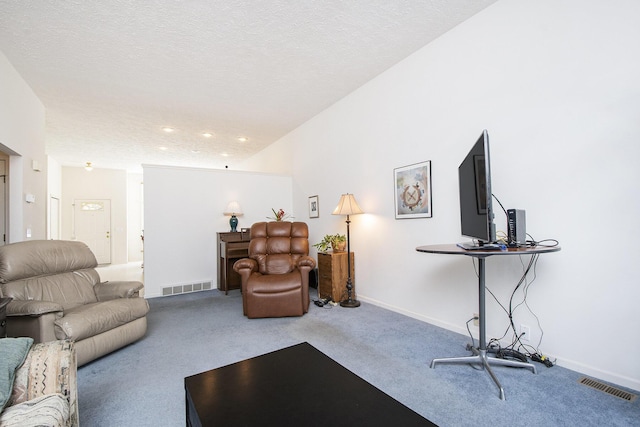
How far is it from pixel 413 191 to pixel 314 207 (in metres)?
2.21

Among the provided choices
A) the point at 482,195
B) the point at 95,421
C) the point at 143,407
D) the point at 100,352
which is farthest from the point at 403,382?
the point at 100,352

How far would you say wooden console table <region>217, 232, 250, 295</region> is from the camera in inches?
190

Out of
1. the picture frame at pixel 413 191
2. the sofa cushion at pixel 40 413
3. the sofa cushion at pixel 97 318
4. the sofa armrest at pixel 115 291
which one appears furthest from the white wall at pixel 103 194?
the sofa cushion at pixel 40 413

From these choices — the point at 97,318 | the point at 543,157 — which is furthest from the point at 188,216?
the point at 543,157

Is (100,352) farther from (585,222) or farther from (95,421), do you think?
(585,222)

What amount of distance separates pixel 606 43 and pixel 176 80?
159 inches

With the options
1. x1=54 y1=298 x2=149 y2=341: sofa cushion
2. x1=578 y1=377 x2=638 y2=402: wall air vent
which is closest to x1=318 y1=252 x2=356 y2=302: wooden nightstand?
x1=54 y1=298 x2=149 y2=341: sofa cushion

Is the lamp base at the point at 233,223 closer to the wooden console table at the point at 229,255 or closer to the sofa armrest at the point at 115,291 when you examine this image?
the wooden console table at the point at 229,255

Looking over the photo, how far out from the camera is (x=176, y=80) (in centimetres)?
363

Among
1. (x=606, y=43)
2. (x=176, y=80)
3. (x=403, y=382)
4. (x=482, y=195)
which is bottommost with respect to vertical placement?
(x=403, y=382)

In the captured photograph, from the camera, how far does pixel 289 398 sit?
119 cm

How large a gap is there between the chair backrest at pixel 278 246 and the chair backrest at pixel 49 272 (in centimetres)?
180

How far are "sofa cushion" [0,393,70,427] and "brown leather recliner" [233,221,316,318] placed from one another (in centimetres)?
219

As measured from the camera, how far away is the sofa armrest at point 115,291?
9.14ft
